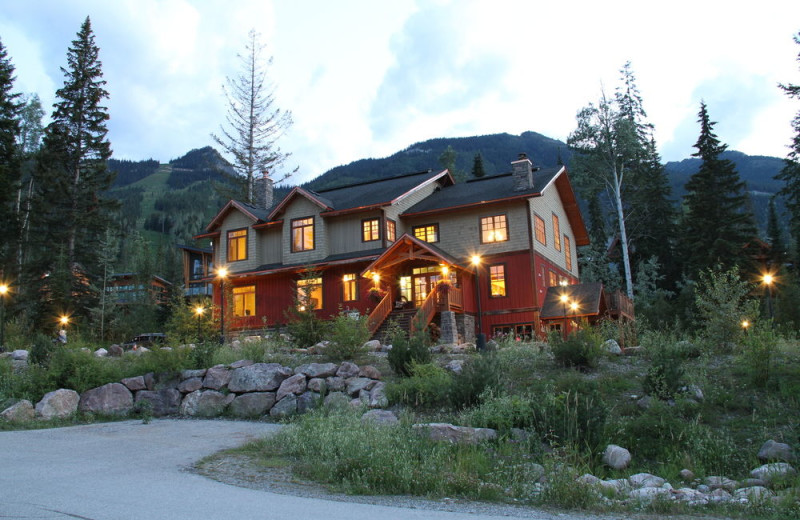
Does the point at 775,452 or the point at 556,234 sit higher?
the point at 556,234

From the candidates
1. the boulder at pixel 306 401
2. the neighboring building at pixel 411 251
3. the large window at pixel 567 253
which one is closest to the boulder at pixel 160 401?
the boulder at pixel 306 401

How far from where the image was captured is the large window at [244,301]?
29.6 meters

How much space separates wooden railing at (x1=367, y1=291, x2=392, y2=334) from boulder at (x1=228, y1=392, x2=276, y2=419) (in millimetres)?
9806

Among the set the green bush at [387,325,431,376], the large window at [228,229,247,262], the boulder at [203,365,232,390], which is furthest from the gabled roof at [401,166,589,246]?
the boulder at [203,365,232,390]

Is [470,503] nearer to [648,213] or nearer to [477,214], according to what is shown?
[477,214]

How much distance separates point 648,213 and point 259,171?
28482 millimetres

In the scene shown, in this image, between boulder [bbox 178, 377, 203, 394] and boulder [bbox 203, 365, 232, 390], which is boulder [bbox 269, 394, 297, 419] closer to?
boulder [bbox 203, 365, 232, 390]

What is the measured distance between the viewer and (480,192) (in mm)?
28250

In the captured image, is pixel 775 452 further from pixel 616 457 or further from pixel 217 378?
pixel 217 378

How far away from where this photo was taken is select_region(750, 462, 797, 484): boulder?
800cm

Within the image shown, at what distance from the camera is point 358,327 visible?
16.8 meters

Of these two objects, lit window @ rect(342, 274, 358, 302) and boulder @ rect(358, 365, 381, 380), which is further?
lit window @ rect(342, 274, 358, 302)

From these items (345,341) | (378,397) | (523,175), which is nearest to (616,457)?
(378,397)

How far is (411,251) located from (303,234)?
662 cm
